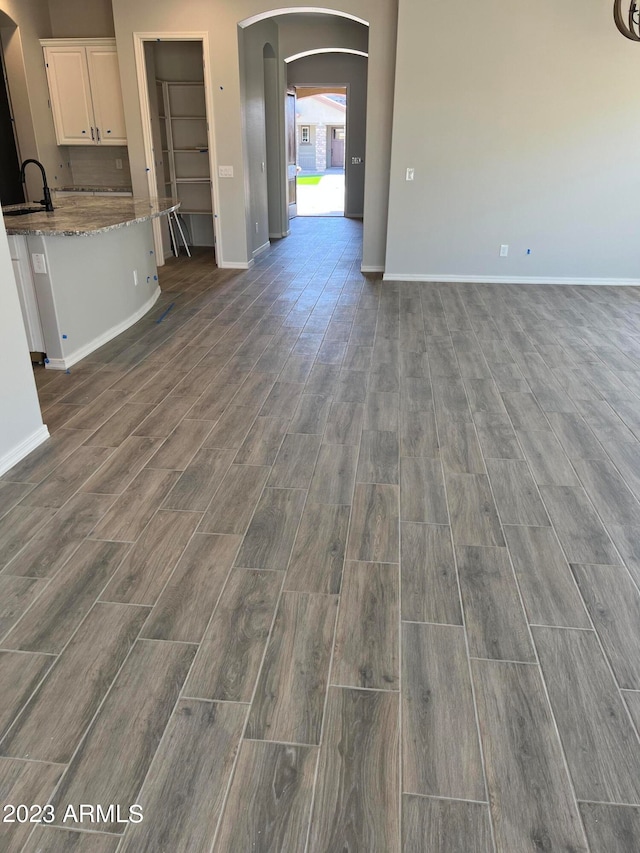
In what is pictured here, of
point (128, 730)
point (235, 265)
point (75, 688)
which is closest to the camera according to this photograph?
point (128, 730)

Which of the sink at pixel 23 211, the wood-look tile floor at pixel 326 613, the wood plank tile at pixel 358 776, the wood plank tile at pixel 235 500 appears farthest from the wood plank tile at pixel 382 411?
the sink at pixel 23 211

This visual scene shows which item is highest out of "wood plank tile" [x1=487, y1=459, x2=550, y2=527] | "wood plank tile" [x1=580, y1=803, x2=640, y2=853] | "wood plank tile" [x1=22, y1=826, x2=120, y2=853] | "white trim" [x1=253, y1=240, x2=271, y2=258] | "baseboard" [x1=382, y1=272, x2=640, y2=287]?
"white trim" [x1=253, y1=240, x2=271, y2=258]

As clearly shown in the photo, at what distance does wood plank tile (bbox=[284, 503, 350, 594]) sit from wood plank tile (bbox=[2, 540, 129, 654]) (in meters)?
0.68

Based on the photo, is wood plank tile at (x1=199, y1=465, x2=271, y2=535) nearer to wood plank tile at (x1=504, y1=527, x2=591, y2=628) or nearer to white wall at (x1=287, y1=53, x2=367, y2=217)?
wood plank tile at (x1=504, y1=527, x2=591, y2=628)

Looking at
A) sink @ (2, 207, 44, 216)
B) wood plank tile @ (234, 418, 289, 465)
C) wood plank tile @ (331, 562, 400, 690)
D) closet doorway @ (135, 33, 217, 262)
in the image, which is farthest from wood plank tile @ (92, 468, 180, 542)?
closet doorway @ (135, 33, 217, 262)

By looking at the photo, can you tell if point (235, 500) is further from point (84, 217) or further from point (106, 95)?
point (106, 95)

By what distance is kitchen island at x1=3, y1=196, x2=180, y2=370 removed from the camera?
3.93 m

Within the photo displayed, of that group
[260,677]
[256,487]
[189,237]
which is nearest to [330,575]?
[260,677]

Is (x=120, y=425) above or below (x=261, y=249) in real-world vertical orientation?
below

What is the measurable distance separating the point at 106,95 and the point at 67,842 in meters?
7.95

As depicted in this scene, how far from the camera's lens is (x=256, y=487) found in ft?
9.14

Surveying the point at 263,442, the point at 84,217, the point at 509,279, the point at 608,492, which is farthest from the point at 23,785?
the point at 509,279

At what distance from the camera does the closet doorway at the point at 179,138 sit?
293 inches

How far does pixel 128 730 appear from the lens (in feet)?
5.29
